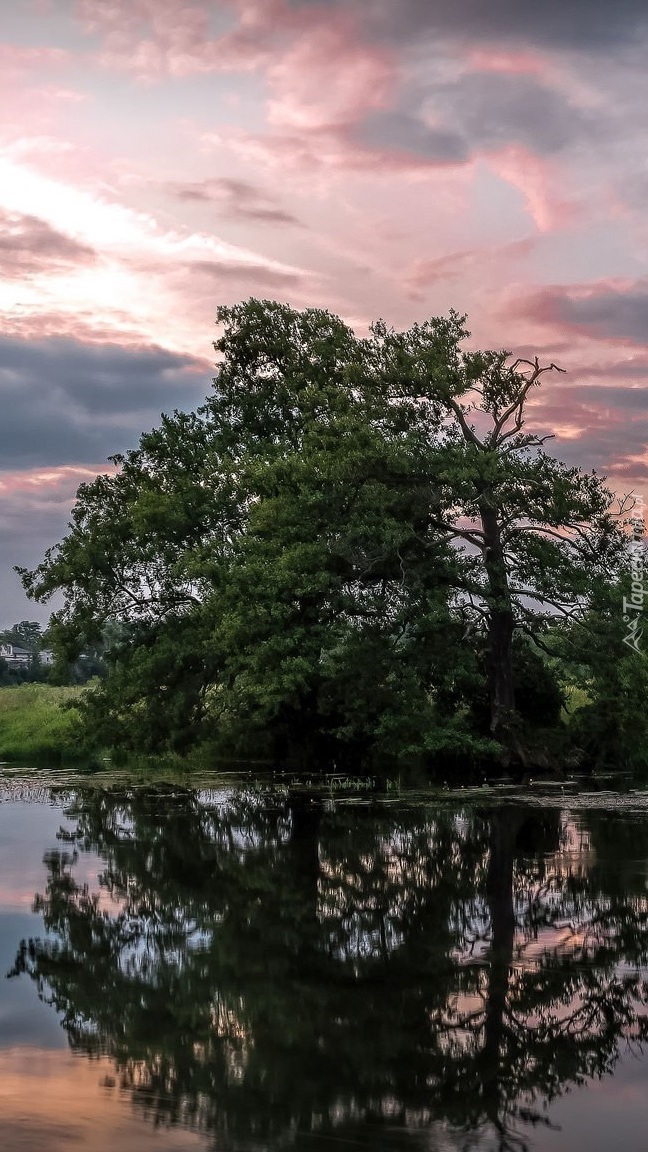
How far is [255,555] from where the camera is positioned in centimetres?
3594

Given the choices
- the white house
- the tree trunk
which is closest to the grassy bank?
the tree trunk

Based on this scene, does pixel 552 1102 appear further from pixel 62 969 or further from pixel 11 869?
pixel 11 869

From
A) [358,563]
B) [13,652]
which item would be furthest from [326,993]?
[13,652]

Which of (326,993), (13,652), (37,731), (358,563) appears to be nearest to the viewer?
(326,993)

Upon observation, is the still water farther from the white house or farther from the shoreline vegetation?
the white house

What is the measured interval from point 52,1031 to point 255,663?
25.2m

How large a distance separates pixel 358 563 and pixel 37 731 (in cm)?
1776

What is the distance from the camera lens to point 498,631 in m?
36.3

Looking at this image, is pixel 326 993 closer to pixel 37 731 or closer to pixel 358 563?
Result: pixel 358 563

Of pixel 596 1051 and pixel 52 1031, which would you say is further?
pixel 52 1031

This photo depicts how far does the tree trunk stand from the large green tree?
6 cm

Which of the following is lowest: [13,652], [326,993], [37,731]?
[326,993]

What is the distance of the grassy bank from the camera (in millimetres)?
43781

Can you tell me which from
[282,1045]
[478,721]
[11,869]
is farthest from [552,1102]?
[478,721]
